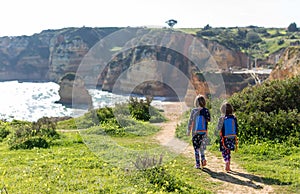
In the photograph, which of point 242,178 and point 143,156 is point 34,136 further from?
point 242,178

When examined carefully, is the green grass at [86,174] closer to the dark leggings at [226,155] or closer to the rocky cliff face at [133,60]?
the dark leggings at [226,155]

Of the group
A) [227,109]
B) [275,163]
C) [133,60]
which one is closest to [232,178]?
[227,109]

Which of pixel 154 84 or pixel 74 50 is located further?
pixel 74 50

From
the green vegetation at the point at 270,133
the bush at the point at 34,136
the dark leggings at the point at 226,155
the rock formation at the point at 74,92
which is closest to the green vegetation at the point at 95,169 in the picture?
the bush at the point at 34,136

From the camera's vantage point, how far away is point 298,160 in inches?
304

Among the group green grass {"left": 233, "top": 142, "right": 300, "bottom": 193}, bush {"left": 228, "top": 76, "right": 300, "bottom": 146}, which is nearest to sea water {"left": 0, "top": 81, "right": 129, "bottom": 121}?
bush {"left": 228, "top": 76, "right": 300, "bottom": 146}

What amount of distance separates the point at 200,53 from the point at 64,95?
27.4 meters

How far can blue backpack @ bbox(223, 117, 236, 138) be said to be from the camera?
715cm

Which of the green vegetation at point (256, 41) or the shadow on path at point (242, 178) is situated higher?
Answer: the green vegetation at point (256, 41)

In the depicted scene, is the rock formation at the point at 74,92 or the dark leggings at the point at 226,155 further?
the rock formation at the point at 74,92

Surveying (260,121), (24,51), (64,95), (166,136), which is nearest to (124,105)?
(166,136)

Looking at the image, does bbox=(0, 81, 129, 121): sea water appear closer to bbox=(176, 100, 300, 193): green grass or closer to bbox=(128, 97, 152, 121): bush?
bbox=(128, 97, 152, 121): bush

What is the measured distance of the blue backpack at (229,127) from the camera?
23.5 ft

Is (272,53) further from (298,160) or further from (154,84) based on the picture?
(298,160)
